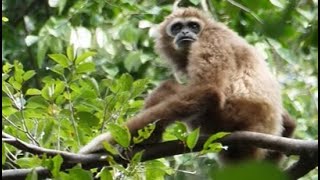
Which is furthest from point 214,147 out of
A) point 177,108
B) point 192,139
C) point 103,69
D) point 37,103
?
point 103,69

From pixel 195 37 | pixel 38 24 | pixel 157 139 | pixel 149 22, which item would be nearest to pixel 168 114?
pixel 157 139

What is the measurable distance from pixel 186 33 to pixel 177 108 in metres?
1.16

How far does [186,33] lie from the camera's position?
4.75 metres

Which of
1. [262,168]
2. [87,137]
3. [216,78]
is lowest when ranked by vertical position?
[87,137]

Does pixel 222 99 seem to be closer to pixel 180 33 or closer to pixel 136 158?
pixel 136 158

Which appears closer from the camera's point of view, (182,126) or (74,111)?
(182,126)

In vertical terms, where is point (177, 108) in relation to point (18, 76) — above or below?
below

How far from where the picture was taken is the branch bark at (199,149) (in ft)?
10.2

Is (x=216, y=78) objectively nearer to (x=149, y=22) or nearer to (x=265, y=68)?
(x=265, y=68)

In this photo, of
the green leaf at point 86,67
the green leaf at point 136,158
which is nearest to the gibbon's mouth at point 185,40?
the green leaf at point 86,67

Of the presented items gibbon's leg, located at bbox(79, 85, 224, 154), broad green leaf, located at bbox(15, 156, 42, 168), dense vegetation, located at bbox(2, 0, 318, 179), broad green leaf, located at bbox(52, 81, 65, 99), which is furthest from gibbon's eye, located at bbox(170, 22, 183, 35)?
broad green leaf, located at bbox(15, 156, 42, 168)

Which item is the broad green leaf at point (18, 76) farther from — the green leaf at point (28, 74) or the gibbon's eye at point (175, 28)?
the gibbon's eye at point (175, 28)

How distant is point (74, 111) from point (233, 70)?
1.01m

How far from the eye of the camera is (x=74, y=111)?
4.02 metres
